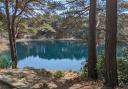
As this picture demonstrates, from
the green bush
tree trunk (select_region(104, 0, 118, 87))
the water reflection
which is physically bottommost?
the water reflection

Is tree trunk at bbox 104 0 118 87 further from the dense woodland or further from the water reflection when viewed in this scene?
the water reflection

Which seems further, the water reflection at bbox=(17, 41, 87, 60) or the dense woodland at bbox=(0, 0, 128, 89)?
the water reflection at bbox=(17, 41, 87, 60)

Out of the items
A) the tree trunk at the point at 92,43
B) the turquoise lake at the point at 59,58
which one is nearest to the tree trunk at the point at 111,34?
the tree trunk at the point at 92,43

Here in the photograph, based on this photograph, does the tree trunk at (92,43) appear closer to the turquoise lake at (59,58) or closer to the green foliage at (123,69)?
the green foliage at (123,69)

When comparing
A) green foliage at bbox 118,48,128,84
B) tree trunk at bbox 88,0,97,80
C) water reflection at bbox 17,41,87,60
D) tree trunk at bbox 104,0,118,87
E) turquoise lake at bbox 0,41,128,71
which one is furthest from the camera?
water reflection at bbox 17,41,87,60

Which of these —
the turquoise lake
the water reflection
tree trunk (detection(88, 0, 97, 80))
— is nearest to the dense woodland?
tree trunk (detection(88, 0, 97, 80))

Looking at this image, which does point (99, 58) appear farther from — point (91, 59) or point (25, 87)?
point (25, 87)

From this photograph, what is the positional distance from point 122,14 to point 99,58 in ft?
10.6

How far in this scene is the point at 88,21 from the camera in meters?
12.2

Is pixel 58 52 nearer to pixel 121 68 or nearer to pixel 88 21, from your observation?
pixel 88 21

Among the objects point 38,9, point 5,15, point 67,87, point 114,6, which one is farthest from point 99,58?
point 5,15

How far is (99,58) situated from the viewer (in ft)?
35.8

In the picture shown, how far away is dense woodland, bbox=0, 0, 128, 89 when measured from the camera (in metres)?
7.83

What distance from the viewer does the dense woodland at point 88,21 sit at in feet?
25.7
